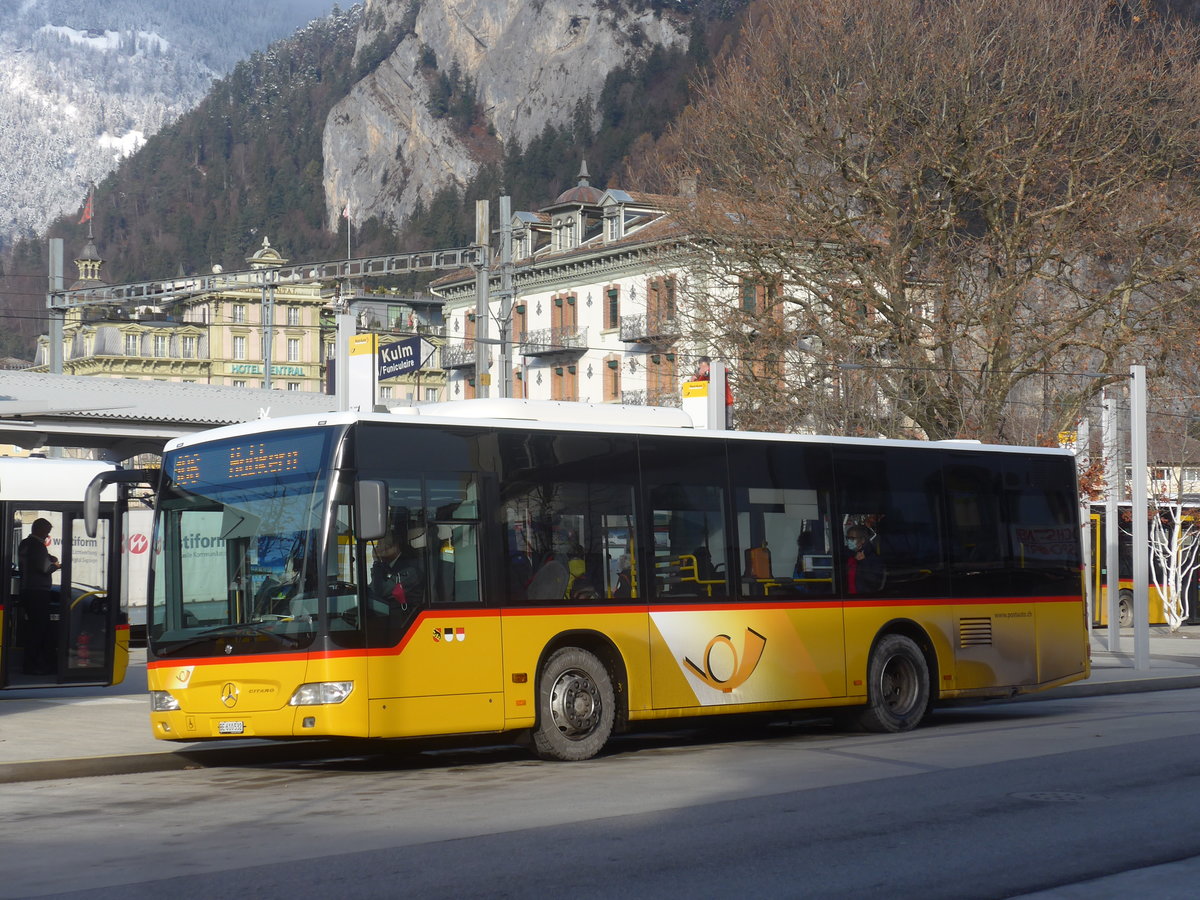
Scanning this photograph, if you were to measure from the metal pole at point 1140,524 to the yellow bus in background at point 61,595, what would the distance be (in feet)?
48.4

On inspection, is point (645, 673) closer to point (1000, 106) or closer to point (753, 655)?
point (753, 655)

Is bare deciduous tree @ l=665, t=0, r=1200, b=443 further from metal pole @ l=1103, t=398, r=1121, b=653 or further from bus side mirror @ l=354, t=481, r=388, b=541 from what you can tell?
bus side mirror @ l=354, t=481, r=388, b=541

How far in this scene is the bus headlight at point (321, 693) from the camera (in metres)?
12.1

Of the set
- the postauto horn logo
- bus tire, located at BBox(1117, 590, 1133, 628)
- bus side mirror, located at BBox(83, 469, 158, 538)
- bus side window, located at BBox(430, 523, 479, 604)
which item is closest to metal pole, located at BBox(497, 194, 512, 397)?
bus tire, located at BBox(1117, 590, 1133, 628)

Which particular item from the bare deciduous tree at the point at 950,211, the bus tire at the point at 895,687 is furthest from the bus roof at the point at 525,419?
the bare deciduous tree at the point at 950,211

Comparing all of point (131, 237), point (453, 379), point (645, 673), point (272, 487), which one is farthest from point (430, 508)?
point (131, 237)

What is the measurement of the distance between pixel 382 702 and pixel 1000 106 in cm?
2300

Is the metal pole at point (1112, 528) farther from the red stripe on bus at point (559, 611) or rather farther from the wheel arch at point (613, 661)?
the wheel arch at point (613, 661)

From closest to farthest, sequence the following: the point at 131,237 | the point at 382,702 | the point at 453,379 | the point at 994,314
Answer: the point at 382,702, the point at 994,314, the point at 453,379, the point at 131,237

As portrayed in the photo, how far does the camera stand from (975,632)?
1727 cm

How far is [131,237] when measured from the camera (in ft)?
628

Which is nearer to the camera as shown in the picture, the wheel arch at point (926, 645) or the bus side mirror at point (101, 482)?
the bus side mirror at point (101, 482)

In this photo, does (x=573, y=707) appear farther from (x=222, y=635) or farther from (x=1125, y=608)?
(x=1125, y=608)

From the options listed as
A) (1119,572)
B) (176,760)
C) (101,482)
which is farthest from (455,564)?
(1119,572)
